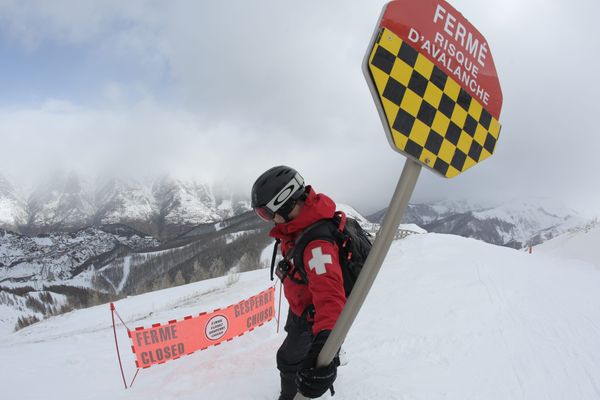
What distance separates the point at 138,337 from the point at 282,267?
16.3 feet

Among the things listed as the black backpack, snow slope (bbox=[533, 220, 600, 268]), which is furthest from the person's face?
snow slope (bbox=[533, 220, 600, 268])

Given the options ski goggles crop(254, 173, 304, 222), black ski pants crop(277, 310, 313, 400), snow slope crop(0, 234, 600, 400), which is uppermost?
ski goggles crop(254, 173, 304, 222)

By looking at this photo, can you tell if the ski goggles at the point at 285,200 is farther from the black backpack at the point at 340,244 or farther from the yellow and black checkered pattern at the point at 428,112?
the yellow and black checkered pattern at the point at 428,112

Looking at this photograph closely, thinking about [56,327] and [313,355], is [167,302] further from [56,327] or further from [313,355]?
[313,355]

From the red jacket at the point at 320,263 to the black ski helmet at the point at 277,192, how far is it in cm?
11

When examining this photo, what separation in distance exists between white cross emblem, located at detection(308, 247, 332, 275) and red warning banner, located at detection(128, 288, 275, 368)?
5282mm

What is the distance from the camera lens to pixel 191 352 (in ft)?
22.8

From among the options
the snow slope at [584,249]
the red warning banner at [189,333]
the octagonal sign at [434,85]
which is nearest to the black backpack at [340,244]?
the octagonal sign at [434,85]

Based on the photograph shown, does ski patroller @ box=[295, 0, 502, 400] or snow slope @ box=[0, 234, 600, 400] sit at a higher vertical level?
ski patroller @ box=[295, 0, 502, 400]

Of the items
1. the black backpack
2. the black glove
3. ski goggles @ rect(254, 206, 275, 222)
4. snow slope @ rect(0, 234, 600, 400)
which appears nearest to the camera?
the black glove

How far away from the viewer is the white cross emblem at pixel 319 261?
8.01 feet

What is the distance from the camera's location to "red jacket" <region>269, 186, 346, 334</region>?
2346 mm

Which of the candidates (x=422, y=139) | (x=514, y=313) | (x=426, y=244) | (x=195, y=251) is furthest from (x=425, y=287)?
(x=195, y=251)

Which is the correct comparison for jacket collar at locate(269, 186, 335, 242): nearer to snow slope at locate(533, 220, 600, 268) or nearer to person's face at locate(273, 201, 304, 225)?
person's face at locate(273, 201, 304, 225)
